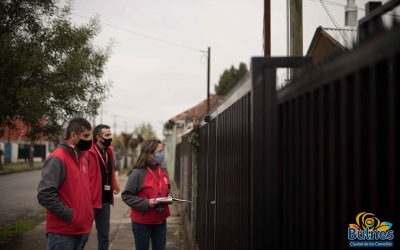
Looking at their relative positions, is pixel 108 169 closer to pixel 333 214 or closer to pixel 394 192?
pixel 333 214

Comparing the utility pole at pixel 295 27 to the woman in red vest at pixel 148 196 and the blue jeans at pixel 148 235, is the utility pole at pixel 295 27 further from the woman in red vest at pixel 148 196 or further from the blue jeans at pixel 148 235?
the blue jeans at pixel 148 235

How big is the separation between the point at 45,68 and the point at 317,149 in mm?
8429

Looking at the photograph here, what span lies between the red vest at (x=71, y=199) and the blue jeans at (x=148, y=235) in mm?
1129

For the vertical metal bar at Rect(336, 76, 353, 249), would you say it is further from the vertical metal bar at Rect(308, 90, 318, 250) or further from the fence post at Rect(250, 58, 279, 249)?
the fence post at Rect(250, 58, 279, 249)

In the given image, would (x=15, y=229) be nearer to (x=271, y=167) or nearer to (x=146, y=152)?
(x=146, y=152)

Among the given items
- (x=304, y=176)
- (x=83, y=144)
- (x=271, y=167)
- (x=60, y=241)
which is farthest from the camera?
(x=83, y=144)

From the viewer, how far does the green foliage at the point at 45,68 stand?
28.9ft

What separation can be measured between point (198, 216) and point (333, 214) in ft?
16.6

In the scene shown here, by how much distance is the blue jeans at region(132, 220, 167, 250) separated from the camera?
5.30m

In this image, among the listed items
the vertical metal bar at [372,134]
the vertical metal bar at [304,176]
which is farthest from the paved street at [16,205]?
the vertical metal bar at [372,134]

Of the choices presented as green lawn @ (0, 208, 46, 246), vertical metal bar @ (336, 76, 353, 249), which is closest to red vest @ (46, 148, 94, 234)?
vertical metal bar @ (336, 76, 353, 249)

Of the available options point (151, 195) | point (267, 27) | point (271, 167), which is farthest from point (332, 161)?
point (267, 27)

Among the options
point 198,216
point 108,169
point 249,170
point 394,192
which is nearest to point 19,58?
point 108,169

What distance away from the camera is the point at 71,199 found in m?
4.12
